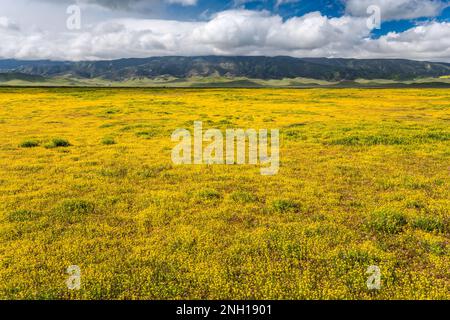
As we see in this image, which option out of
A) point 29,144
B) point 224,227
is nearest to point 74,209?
point 224,227

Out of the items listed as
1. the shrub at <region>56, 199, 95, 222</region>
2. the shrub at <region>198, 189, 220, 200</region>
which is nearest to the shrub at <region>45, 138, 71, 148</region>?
the shrub at <region>56, 199, 95, 222</region>

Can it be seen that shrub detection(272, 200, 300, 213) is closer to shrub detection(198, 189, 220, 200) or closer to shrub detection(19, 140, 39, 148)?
shrub detection(198, 189, 220, 200)

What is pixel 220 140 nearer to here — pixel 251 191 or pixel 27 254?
pixel 251 191

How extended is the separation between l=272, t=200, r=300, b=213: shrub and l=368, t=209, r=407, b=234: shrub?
2581mm

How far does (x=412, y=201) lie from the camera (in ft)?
40.5

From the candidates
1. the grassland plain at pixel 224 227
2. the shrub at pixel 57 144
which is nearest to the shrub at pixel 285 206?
the grassland plain at pixel 224 227

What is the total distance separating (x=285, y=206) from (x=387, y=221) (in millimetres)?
3388

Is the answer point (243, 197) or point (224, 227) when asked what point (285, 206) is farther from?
point (224, 227)

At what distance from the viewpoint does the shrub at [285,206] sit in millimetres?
11945

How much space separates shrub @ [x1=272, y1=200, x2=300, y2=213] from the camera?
11.9 m

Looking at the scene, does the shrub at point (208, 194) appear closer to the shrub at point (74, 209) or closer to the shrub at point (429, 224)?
the shrub at point (74, 209)

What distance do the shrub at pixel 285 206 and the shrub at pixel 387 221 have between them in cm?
258
